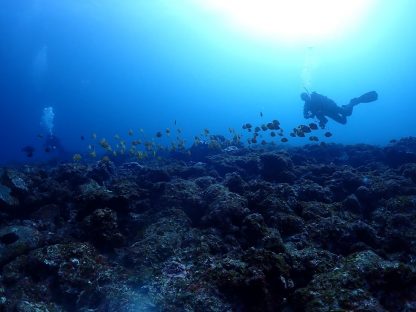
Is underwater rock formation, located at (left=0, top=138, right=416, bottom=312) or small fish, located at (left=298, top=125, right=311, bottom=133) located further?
small fish, located at (left=298, top=125, right=311, bottom=133)

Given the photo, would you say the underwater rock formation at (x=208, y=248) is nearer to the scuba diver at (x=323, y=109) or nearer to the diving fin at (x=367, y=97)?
the scuba diver at (x=323, y=109)

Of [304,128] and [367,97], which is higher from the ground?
[367,97]

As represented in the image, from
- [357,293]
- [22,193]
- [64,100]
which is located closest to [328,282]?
[357,293]

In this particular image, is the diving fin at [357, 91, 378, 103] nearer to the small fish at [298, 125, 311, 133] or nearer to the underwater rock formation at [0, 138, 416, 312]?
the small fish at [298, 125, 311, 133]

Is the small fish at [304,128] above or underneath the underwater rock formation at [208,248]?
above

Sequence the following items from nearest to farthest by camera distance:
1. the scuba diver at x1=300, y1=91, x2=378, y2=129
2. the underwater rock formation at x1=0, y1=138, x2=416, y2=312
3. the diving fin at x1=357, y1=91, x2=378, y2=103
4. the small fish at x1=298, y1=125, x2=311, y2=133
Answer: the underwater rock formation at x1=0, y1=138, x2=416, y2=312, the small fish at x1=298, y1=125, x2=311, y2=133, the scuba diver at x1=300, y1=91, x2=378, y2=129, the diving fin at x1=357, y1=91, x2=378, y2=103

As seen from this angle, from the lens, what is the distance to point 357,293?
13.6ft

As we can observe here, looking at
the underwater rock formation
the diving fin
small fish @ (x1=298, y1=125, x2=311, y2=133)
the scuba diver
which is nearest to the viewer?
the underwater rock formation

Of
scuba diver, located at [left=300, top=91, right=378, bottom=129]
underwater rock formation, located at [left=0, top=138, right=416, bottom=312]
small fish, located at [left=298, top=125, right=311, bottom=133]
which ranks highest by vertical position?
scuba diver, located at [left=300, top=91, right=378, bottom=129]

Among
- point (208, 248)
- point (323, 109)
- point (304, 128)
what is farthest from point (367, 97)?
point (208, 248)

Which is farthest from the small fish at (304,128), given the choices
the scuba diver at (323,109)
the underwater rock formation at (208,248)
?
the scuba diver at (323,109)

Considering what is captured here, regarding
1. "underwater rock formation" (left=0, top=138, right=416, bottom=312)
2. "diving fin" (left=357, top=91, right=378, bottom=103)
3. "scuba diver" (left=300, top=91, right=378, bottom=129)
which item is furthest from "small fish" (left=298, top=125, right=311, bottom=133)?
"diving fin" (left=357, top=91, right=378, bottom=103)

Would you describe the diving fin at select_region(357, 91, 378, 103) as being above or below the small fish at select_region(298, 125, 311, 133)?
above

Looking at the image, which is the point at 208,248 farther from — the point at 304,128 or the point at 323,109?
the point at 323,109
